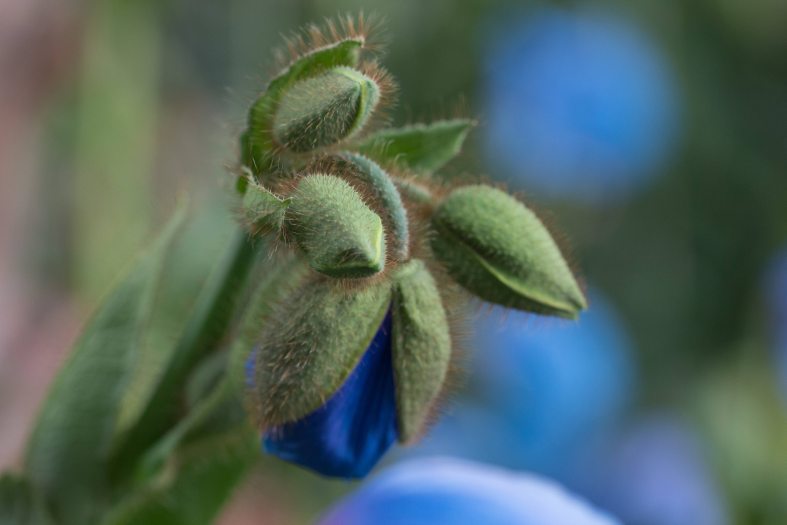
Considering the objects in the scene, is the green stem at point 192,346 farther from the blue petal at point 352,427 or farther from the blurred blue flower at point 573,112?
the blurred blue flower at point 573,112

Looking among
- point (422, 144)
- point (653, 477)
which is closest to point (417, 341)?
point (422, 144)

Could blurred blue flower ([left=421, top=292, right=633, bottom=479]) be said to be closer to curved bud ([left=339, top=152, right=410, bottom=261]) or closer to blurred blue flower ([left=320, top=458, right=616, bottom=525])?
blurred blue flower ([left=320, top=458, right=616, bottom=525])

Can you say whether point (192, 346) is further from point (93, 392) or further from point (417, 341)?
point (417, 341)

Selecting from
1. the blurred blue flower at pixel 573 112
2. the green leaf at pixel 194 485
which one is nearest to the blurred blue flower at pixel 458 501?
the green leaf at pixel 194 485

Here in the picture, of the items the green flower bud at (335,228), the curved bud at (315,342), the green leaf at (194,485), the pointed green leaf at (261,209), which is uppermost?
the green flower bud at (335,228)

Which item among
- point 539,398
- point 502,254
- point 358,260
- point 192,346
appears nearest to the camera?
point 358,260

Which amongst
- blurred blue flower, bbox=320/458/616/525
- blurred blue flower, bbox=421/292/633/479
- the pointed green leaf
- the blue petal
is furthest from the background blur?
the pointed green leaf

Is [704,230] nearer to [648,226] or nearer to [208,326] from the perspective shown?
[648,226]
